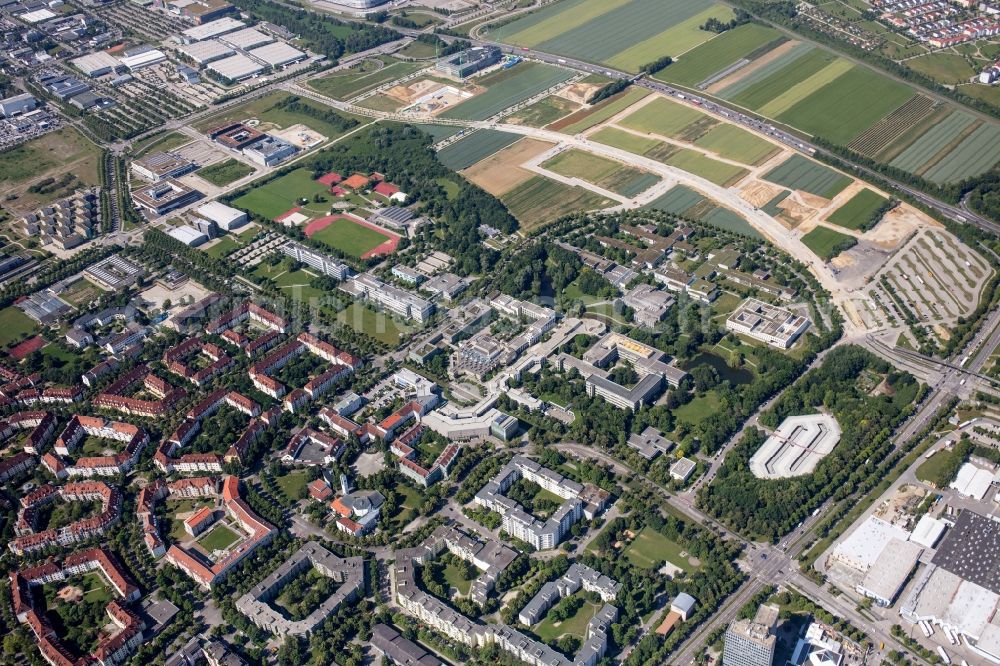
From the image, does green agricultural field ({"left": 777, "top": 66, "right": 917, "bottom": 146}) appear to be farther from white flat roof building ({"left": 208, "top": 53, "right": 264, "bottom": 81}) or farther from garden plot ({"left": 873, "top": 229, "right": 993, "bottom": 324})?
white flat roof building ({"left": 208, "top": 53, "right": 264, "bottom": 81})

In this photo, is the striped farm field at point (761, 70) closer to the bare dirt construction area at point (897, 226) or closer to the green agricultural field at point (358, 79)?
the bare dirt construction area at point (897, 226)

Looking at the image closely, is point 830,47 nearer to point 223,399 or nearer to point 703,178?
point 703,178

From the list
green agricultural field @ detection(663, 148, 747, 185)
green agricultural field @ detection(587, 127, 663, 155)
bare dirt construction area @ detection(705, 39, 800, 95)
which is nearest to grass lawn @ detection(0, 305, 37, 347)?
green agricultural field @ detection(587, 127, 663, 155)

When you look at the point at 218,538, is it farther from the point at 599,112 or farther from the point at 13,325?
the point at 599,112

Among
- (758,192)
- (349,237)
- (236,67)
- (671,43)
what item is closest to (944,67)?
(671,43)

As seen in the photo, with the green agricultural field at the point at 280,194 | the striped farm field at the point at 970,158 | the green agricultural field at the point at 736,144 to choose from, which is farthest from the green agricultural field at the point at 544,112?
the striped farm field at the point at 970,158

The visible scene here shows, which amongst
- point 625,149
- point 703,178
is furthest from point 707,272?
point 625,149
